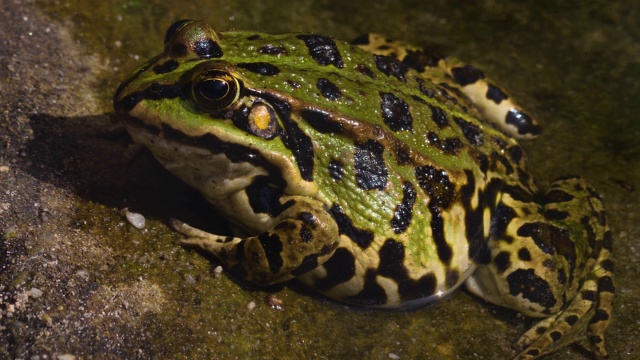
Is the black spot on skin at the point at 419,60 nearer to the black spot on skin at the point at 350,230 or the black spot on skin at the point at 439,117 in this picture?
the black spot on skin at the point at 439,117

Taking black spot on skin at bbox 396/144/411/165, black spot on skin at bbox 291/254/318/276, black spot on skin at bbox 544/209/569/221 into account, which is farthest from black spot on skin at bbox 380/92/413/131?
black spot on skin at bbox 544/209/569/221

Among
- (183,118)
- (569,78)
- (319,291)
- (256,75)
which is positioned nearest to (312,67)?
(256,75)

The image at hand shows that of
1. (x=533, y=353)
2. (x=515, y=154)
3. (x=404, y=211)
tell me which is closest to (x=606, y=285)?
(x=533, y=353)

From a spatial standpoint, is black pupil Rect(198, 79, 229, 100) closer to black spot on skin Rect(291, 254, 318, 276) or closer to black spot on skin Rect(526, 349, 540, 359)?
black spot on skin Rect(291, 254, 318, 276)

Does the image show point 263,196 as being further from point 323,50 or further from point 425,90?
point 425,90

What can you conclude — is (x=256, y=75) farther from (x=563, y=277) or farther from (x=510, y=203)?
(x=563, y=277)
